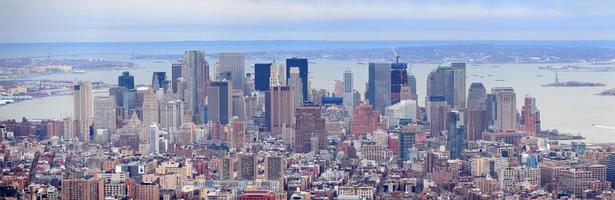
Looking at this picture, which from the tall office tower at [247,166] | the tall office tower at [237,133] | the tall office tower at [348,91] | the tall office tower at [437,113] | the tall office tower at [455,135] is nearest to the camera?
the tall office tower at [247,166]

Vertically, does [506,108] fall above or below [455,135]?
above

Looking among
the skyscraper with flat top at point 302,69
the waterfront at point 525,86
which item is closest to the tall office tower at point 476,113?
the waterfront at point 525,86

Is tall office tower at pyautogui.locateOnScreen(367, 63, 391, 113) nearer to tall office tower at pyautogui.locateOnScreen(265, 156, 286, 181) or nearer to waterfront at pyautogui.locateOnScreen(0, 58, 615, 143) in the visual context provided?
waterfront at pyautogui.locateOnScreen(0, 58, 615, 143)

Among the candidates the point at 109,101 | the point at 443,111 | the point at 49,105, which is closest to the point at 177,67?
the point at 109,101

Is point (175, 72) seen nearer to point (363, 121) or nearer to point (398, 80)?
point (363, 121)

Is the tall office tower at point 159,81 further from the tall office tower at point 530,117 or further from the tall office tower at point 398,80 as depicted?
the tall office tower at point 530,117

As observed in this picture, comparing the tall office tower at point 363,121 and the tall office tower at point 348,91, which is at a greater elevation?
the tall office tower at point 348,91

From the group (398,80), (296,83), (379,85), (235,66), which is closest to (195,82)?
(235,66)
